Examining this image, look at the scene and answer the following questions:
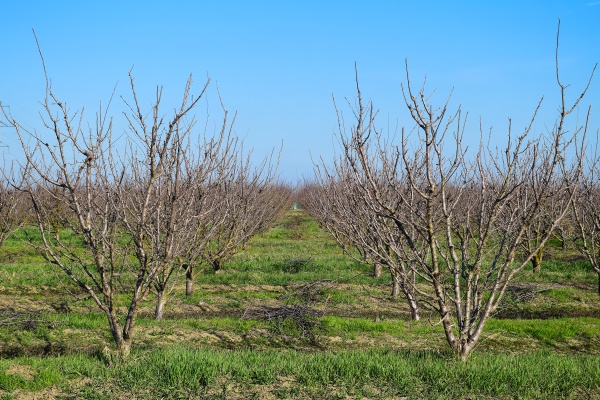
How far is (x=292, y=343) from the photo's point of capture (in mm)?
7734

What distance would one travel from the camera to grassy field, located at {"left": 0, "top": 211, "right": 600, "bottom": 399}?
479 cm

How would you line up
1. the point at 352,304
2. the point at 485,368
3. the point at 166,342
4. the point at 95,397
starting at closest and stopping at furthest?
the point at 95,397, the point at 485,368, the point at 166,342, the point at 352,304

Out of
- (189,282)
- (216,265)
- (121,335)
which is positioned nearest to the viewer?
(121,335)

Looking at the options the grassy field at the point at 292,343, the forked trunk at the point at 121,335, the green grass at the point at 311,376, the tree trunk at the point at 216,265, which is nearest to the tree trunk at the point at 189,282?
the grassy field at the point at 292,343

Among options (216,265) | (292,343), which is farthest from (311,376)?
(216,265)

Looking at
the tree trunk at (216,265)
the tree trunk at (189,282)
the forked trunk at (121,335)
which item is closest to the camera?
the forked trunk at (121,335)

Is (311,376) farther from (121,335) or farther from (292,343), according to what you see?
(292,343)

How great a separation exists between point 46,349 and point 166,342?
157 cm

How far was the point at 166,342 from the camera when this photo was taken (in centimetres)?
727

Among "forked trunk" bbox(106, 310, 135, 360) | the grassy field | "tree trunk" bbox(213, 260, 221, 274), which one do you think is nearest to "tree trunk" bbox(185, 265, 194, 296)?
the grassy field

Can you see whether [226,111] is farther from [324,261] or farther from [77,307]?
[324,261]

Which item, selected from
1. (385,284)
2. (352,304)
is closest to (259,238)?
(385,284)

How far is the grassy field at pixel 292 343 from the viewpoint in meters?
4.79

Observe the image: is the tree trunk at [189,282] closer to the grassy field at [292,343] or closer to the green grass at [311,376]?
the grassy field at [292,343]
